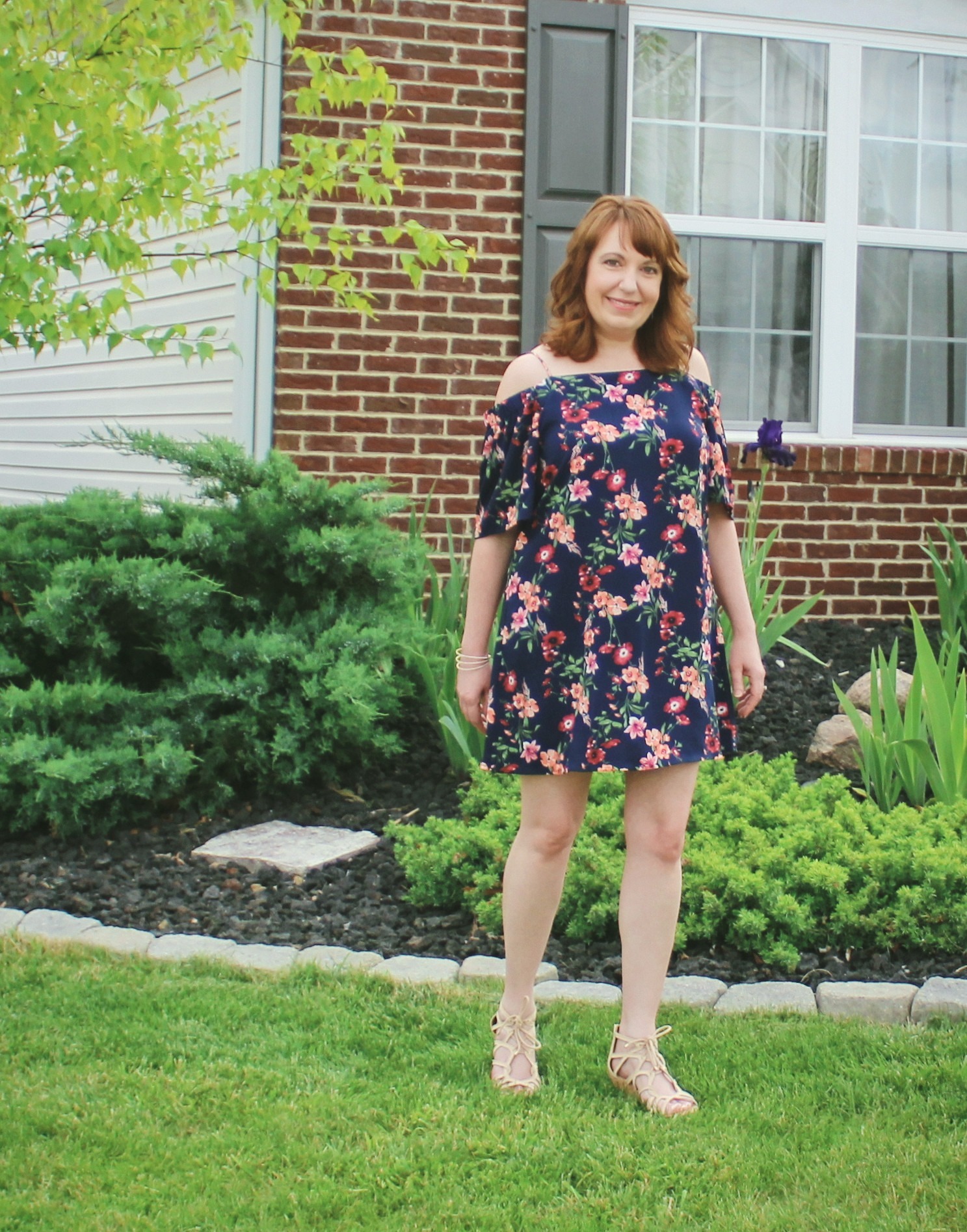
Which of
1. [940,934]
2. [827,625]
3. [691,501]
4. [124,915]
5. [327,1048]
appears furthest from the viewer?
[827,625]

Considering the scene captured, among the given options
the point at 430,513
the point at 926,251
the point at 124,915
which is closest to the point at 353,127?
the point at 430,513

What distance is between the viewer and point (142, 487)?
21.6ft

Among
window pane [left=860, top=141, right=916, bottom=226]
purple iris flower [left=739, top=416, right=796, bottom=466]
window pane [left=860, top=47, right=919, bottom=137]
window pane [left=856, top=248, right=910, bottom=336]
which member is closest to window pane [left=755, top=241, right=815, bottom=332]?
window pane [left=856, top=248, right=910, bottom=336]

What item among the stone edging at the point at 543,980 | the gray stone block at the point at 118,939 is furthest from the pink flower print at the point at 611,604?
the gray stone block at the point at 118,939

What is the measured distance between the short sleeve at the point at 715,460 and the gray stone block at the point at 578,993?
44.0 inches

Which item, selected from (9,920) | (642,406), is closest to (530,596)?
(642,406)

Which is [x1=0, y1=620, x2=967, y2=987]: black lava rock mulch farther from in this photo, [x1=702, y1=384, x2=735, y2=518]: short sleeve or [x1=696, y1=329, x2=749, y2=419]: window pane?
[x1=696, y1=329, x2=749, y2=419]: window pane

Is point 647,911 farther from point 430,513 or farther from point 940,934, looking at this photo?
point 430,513

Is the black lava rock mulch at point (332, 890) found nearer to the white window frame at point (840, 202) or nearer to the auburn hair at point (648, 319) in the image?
the auburn hair at point (648, 319)

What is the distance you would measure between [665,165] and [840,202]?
0.84 meters

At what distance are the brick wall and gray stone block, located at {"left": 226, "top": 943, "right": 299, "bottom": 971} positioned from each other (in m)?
2.79

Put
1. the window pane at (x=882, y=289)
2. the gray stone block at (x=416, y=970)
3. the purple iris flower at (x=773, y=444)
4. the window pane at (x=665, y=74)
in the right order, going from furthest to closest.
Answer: the window pane at (x=882, y=289) < the window pane at (x=665, y=74) < the purple iris flower at (x=773, y=444) < the gray stone block at (x=416, y=970)

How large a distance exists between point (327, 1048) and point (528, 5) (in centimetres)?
460

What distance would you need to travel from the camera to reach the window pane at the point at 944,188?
639 centimetres
